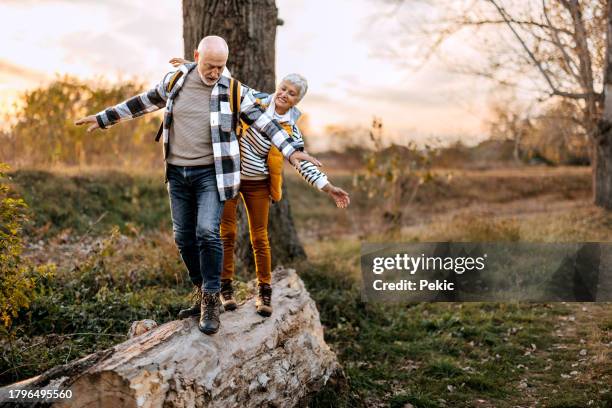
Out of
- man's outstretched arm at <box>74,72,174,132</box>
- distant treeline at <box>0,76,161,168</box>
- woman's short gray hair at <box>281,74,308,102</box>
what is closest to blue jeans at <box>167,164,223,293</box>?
man's outstretched arm at <box>74,72,174,132</box>

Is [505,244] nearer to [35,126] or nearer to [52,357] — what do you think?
[52,357]

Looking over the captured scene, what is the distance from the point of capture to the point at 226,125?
4.45 m

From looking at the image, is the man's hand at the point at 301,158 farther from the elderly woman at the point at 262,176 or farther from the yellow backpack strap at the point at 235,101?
the yellow backpack strap at the point at 235,101

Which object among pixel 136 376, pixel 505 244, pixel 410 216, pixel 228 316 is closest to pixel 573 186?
pixel 410 216

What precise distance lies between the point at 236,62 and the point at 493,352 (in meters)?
4.38

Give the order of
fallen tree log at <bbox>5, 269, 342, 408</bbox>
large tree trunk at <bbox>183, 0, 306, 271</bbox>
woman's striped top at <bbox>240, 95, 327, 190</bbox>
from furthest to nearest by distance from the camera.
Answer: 1. large tree trunk at <bbox>183, 0, 306, 271</bbox>
2. woman's striped top at <bbox>240, 95, 327, 190</bbox>
3. fallen tree log at <bbox>5, 269, 342, 408</bbox>

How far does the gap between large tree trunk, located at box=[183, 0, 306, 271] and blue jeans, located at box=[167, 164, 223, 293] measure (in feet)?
10.2

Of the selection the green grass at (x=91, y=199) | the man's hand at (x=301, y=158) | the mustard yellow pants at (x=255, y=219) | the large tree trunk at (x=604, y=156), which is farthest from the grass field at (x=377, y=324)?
the large tree trunk at (x=604, y=156)

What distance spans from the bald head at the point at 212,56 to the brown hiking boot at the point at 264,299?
173 centimetres

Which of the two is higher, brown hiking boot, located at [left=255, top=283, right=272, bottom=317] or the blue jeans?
the blue jeans

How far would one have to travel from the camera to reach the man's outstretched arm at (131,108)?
15.5ft

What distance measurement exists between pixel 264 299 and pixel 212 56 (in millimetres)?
1962

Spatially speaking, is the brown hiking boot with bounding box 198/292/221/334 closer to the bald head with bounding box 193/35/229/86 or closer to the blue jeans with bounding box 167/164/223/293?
the blue jeans with bounding box 167/164/223/293

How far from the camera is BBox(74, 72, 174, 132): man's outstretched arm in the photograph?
4.73m
